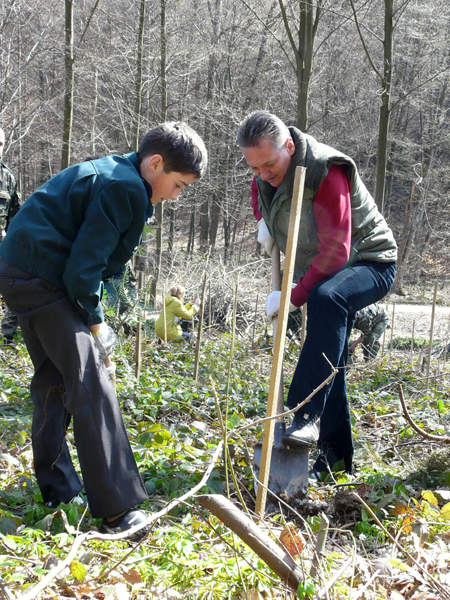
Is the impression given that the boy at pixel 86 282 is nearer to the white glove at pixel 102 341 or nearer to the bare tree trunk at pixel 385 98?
the white glove at pixel 102 341

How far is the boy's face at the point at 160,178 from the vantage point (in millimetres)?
2166

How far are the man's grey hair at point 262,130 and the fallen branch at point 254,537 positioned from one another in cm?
174

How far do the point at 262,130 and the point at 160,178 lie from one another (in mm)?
637

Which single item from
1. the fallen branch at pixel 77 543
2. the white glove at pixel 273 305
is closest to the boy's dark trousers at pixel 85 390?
the fallen branch at pixel 77 543

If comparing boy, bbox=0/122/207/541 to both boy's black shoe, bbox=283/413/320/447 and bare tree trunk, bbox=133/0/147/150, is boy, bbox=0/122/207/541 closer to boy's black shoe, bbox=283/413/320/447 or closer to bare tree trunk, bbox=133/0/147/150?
boy's black shoe, bbox=283/413/320/447

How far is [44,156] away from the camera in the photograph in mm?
21344

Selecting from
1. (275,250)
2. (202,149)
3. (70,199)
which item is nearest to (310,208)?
(275,250)

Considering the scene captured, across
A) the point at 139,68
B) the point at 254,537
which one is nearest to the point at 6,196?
the point at 254,537

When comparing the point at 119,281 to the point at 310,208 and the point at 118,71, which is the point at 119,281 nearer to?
the point at 310,208

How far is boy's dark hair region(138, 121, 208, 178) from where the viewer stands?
2.13 meters

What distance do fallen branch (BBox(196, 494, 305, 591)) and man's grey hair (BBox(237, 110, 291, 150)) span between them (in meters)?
1.74

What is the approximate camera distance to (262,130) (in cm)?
254

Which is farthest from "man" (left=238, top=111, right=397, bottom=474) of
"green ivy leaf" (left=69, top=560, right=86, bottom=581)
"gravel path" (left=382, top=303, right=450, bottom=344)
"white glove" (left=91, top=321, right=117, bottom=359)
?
"gravel path" (left=382, top=303, right=450, bottom=344)

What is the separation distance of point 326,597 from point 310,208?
1884 mm
